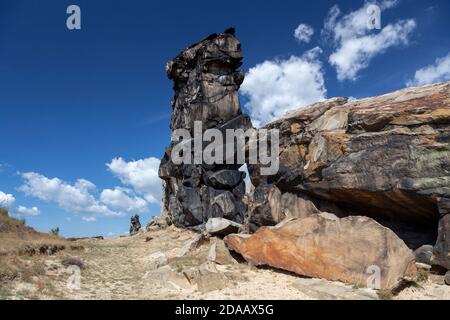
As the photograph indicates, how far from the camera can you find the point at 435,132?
1705 centimetres

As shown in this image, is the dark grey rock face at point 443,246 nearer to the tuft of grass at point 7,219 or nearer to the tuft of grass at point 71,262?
the tuft of grass at point 71,262

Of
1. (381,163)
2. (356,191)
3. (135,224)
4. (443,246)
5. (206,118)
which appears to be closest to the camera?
(443,246)

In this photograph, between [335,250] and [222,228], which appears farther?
[222,228]

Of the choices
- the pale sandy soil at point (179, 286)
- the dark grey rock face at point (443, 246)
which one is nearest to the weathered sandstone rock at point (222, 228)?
the pale sandy soil at point (179, 286)

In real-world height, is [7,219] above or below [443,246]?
above

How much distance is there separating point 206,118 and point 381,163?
36670 mm

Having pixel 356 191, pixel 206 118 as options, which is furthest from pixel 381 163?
pixel 206 118

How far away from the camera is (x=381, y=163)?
18188mm

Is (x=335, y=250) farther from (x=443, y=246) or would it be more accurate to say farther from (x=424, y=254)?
(x=443, y=246)

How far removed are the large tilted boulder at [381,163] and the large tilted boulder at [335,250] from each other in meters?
1.83

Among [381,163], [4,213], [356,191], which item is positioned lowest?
[4,213]
